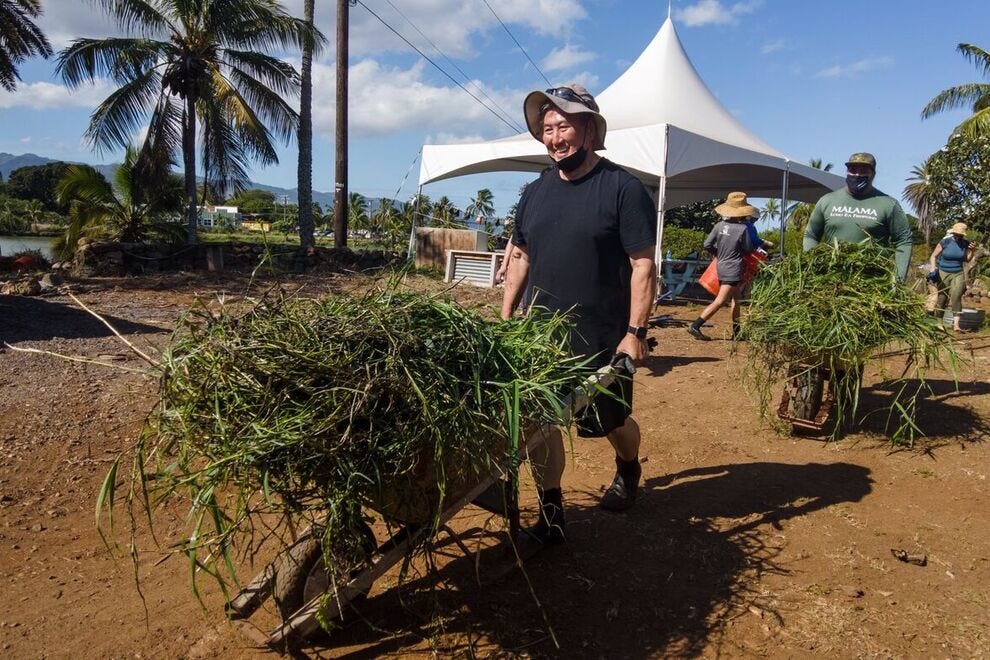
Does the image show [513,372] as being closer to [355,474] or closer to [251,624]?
[355,474]

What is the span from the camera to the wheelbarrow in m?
2.11

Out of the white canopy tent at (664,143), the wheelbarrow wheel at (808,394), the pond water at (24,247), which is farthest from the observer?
the pond water at (24,247)

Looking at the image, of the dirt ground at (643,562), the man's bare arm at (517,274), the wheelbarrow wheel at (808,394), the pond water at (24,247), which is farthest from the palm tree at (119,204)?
the wheelbarrow wheel at (808,394)

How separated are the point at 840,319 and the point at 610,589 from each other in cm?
224

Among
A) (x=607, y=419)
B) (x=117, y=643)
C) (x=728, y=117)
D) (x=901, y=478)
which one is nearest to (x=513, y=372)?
(x=607, y=419)

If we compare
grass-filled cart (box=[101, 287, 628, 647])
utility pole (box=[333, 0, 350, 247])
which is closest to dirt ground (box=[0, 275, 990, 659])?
grass-filled cart (box=[101, 287, 628, 647])

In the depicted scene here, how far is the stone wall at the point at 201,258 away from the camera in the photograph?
13594 millimetres

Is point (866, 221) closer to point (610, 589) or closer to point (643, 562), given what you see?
point (643, 562)

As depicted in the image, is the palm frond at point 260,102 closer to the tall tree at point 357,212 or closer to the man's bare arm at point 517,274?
the man's bare arm at point 517,274

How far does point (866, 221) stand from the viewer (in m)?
4.77

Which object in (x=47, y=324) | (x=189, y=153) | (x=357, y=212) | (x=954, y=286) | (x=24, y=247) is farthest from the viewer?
(x=357, y=212)

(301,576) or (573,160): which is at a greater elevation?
(573,160)

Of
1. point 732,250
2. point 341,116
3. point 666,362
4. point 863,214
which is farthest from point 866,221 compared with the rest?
point 341,116

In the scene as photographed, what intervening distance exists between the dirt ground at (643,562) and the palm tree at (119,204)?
11.8 metres
